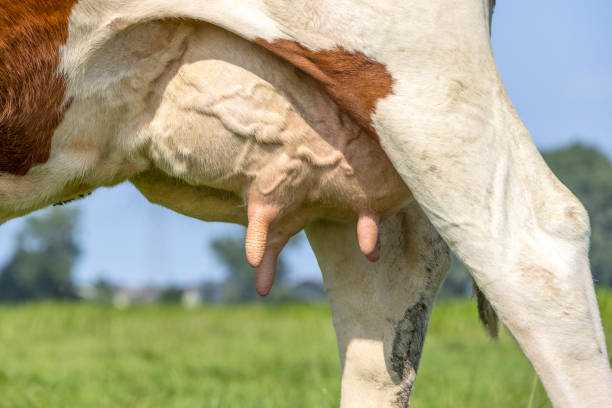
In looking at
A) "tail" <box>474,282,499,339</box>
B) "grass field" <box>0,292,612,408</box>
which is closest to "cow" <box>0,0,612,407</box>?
"tail" <box>474,282,499,339</box>

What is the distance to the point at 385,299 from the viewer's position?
8.30 ft

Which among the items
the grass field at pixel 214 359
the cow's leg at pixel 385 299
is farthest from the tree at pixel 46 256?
the cow's leg at pixel 385 299

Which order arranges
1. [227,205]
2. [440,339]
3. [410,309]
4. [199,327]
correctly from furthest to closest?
[199,327] → [440,339] → [410,309] → [227,205]

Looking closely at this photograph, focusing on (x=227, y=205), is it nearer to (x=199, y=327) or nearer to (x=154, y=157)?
(x=154, y=157)

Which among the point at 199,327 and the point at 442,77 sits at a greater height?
the point at 442,77

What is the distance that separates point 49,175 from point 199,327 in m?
8.59

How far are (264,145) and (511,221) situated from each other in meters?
0.65

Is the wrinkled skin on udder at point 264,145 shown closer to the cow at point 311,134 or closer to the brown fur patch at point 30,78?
the cow at point 311,134

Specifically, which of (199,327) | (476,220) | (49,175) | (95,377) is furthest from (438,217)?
(199,327)

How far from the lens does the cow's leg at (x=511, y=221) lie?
1717 mm

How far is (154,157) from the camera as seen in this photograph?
2139 millimetres

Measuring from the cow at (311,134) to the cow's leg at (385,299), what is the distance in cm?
3

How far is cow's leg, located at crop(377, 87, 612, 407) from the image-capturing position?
172cm

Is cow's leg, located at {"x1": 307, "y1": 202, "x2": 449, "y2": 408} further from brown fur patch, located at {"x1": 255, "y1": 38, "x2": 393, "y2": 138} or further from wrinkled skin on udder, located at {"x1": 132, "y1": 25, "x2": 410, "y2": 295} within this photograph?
brown fur patch, located at {"x1": 255, "y1": 38, "x2": 393, "y2": 138}
